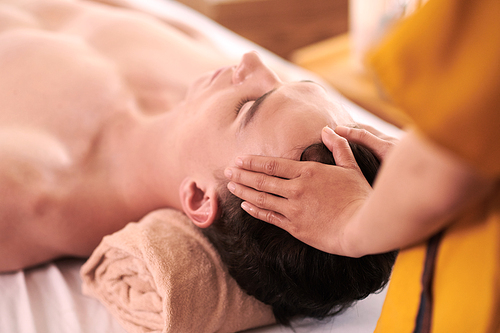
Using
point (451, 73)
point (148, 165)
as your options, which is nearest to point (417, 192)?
point (451, 73)

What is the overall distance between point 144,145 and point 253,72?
0.32 m

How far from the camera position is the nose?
0.85 meters

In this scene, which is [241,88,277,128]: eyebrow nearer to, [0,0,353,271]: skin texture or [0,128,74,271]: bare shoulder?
[0,0,353,271]: skin texture

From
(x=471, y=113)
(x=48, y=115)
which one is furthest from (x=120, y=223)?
(x=471, y=113)

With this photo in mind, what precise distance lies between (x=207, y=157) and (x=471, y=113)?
536mm

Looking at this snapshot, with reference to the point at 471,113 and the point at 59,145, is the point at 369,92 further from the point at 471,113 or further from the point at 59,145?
the point at 471,113

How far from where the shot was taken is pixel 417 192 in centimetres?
36

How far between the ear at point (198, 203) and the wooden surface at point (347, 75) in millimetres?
1175

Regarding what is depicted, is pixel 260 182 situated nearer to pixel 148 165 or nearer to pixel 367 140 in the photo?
pixel 367 140

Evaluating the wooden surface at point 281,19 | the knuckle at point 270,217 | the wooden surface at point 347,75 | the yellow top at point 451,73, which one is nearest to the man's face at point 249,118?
the knuckle at point 270,217

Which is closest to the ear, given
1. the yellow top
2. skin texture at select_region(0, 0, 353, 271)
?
skin texture at select_region(0, 0, 353, 271)

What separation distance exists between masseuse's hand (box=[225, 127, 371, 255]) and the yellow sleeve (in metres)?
0.22

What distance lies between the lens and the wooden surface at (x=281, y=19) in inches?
102

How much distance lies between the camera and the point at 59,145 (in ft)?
3.30
